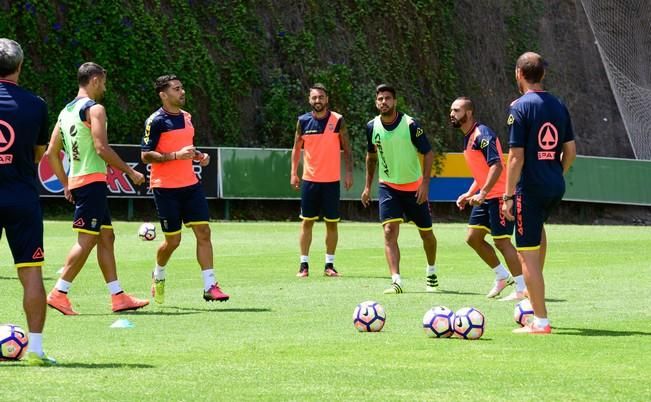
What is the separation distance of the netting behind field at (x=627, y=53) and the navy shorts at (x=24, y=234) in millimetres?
33676

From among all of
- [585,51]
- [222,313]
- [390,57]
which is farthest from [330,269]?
[585,51]

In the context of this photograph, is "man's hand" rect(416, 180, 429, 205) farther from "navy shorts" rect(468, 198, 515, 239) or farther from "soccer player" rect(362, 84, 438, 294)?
"navy shorts" rect(468, 198, 515, 239)

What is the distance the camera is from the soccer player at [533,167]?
36.4 ft

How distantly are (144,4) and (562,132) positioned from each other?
2816cm

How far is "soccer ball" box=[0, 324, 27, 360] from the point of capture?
30.1 feet

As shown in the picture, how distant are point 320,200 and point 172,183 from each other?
5.25 metres

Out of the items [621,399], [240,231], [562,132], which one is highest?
[562,132]

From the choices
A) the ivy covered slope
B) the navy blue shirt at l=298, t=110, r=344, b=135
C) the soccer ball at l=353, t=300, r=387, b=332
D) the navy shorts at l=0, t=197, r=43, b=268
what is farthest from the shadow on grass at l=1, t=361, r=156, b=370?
the ivy covered slope

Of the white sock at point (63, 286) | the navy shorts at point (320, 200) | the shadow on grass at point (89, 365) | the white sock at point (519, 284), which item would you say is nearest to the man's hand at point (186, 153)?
the white sock at point (63, 286)

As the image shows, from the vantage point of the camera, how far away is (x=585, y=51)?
2039 inches

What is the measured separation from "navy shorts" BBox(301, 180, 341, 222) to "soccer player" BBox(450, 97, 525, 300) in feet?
13.0

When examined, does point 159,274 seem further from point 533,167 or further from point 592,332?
point 592,332

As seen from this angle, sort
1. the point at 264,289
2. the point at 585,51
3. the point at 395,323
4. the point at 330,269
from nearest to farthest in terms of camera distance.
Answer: the point at 395,323
the point at 264,289
the point at 330,269
the point at 585,51

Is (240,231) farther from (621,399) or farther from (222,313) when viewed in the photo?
(621,399)
